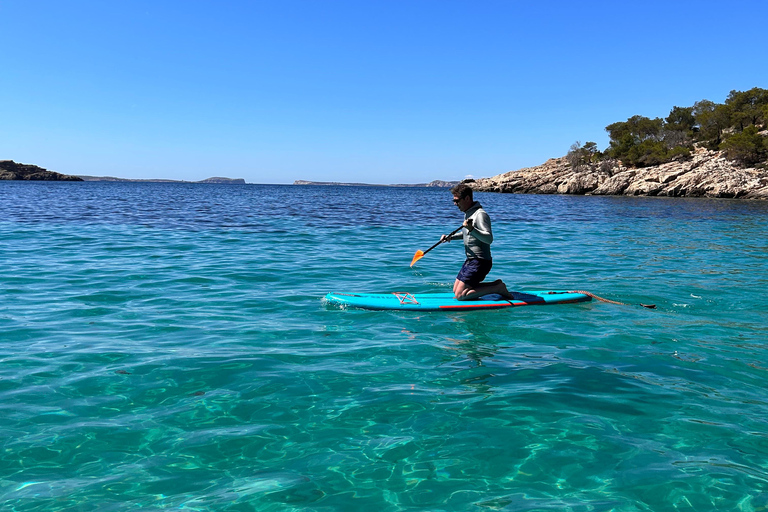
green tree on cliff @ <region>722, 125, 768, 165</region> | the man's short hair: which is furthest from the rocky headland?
the man's short hair

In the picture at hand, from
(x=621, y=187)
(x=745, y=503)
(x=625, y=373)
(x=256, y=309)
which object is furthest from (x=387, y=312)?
(x=621, y=187)

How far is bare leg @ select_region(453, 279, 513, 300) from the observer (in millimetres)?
10086

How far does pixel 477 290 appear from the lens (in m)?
10.1

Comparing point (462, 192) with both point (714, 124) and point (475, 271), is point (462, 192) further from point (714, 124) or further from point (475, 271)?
point (714, 124)

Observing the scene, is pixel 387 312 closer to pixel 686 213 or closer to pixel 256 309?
pixel 256 309

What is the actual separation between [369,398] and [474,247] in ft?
15.4

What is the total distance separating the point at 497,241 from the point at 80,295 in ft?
52.7

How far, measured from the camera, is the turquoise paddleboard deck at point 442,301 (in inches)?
390

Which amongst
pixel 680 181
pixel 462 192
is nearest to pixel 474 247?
pixel 462 192

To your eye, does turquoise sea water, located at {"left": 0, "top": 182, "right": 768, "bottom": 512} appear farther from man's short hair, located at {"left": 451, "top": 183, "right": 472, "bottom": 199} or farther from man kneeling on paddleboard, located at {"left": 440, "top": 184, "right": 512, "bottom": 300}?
man's short hair, located at {"left": 451, "top": 183, "right": 472, "bottom": 199}

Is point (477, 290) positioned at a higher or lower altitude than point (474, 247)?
lower

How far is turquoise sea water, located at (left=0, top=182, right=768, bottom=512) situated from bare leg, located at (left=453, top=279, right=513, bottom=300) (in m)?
0.47

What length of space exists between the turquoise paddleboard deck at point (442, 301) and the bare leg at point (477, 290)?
81mm

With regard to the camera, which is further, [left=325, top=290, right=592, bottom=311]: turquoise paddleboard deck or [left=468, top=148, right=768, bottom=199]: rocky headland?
[left=468, top=148, right=768, bottom=199]: rocky headland
